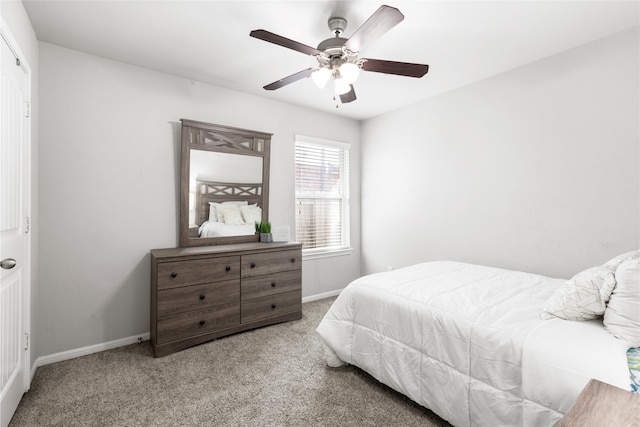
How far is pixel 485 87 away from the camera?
3.11 meters

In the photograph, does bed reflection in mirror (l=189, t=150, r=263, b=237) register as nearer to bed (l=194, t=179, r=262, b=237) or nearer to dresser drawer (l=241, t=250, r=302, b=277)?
bed (l=194, t=179, r=262, b=237)

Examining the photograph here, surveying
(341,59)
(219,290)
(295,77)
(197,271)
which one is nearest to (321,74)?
(341,59)

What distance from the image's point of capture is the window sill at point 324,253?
3992 millimetres

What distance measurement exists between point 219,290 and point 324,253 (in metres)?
1.69

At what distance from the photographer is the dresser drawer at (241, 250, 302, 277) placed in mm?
2975

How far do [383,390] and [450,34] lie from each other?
2.66m

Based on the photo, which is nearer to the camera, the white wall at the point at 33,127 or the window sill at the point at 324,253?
the white wall at the point at 33,127

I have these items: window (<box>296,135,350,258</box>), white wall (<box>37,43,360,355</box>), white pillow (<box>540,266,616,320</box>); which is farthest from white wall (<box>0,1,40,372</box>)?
white pillow (<box>540,266,616,320</box>)

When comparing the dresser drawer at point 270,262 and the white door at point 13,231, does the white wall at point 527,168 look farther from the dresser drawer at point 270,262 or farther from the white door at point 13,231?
the white door at point 13,231

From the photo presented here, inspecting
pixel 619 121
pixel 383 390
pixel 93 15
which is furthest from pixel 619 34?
pixel 93 15

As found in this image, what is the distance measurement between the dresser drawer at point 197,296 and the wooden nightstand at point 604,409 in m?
2.53

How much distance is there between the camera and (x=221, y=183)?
323 cm

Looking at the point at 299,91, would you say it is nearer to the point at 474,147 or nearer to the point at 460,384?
the point at 474,147

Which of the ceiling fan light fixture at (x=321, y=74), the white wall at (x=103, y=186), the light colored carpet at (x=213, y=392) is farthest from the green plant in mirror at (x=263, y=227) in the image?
the ceiling fan light fixture at (x=321, y=74)
